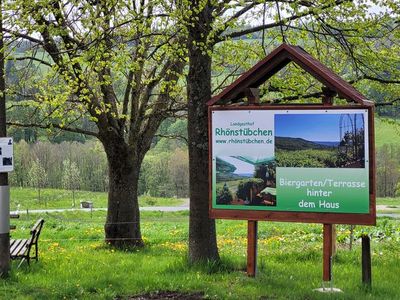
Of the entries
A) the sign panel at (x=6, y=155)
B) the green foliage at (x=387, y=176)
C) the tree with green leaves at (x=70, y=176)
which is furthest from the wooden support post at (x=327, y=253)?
the green foliage at (x=387, y=176)

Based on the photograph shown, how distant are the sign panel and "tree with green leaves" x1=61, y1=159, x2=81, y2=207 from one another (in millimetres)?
79444

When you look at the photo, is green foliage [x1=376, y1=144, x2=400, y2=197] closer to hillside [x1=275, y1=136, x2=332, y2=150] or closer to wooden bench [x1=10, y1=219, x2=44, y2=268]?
wooden bench [x1=10, y1=219, x2=44, y2=268]

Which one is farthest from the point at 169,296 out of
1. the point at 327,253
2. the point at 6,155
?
the point at 6,155

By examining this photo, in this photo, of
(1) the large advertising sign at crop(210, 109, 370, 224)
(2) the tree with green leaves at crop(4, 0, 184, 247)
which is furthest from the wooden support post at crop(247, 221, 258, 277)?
(2) the tree with green leaves at crop(4, 0, 184, 247)

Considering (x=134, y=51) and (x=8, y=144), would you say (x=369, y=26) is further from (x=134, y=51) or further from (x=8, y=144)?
(x=8, y=144)

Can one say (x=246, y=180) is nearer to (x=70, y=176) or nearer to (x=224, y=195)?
(x=224, y=195)

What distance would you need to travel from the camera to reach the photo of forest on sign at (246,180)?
7.73 meters

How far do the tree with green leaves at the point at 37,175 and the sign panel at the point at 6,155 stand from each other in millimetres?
75545

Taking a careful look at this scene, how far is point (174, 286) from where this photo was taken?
774cm

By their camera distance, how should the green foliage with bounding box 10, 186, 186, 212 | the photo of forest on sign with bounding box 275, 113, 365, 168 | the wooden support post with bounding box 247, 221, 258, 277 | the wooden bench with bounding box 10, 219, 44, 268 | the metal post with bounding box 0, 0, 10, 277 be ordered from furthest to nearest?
the green foliage with bounding box 10, 186, 186, 212 → the wooden bench with bounding box 10, 219, 44, 268 → the metal post with bounding box 0, 0, 10, 277 → the wooden support post with bounding box 247, 221, 258, 277 → the photo of forest on sign with bounding box 275, 113, 365, 168

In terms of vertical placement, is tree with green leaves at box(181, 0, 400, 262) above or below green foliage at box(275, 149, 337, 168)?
above

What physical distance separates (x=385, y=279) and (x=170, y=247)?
6.51 meters

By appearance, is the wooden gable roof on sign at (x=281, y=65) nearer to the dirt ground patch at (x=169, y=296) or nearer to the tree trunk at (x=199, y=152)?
the tree trunk at (x=199, y=152)

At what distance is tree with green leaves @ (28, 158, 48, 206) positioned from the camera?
83688 millimetres
